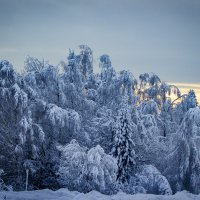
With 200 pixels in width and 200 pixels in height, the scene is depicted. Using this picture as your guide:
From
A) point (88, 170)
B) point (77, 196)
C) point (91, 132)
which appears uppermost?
A: point (91, 132)

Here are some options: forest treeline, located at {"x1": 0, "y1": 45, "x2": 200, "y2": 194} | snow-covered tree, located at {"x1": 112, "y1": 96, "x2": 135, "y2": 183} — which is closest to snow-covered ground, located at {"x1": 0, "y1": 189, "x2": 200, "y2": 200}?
forest treeline, located at {"x1": 0, "y1": 45, "x2": 200, "y2": 194}

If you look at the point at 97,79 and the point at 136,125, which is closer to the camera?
the point at 136,125

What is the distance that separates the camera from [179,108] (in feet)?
79.3

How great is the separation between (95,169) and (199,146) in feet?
22.3

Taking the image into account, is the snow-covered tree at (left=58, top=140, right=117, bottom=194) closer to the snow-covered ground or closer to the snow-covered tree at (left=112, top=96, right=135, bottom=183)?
the snow-covered ground

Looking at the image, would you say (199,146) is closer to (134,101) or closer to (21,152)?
(134,101)

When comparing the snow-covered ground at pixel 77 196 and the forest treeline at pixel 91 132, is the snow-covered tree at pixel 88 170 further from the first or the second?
the snow-covered ground at pixel 77 196

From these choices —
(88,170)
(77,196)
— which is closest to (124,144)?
(88,170)

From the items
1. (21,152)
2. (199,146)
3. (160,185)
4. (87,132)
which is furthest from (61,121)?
(199,146)

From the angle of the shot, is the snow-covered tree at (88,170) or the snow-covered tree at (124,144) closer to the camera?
the snow-covered tree at (88,170)

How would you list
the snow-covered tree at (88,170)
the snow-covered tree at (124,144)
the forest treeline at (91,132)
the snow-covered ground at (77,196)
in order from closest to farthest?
the snow-covered ground at (77,196) → the snow-covered tree at (88,170) → the forest treeline at (91,132) → the snow-covered tree at (124,144)

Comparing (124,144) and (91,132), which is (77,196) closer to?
(124,144)

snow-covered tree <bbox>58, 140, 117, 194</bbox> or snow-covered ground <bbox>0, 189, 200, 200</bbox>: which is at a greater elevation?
snow-covered tree <bbox>58, 140, 117, 194</bbox>

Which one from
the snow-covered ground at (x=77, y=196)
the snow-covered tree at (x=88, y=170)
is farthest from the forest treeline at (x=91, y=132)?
the snow-covered ground at (x=77, y=196)
